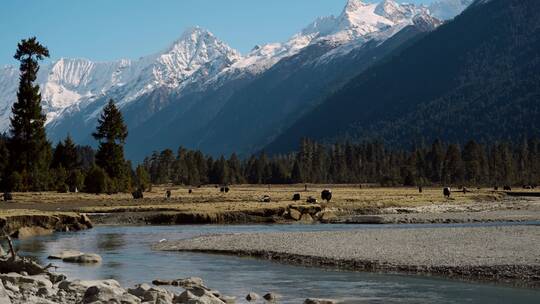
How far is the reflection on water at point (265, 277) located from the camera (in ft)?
97.7

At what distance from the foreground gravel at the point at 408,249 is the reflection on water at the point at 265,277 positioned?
197 centimetres

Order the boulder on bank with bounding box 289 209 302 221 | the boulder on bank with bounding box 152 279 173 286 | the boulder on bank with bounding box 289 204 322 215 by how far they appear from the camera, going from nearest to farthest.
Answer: the boulder on bank with bounding box 152 279 173 286 → the boulder on bank with bounding box 289 209 302 221 → the boulder on bank with bounding box 289 204 322 215

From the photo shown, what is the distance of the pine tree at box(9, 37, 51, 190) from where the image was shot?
96.9m

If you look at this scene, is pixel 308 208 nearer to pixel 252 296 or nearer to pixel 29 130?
pixel 29 130

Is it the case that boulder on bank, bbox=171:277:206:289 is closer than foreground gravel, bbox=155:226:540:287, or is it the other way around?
boulder on bank, bbox=171:277:206:289

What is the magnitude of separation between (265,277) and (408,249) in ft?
39.1

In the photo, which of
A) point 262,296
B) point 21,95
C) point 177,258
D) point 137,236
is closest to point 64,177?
point 21,95

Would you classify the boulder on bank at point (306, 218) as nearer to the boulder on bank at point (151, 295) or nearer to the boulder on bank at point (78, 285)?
the boulder on bank at point (78, 285)

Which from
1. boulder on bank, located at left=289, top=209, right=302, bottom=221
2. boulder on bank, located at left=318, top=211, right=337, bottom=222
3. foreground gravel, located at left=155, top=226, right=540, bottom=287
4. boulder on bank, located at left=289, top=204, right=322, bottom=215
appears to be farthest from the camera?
boulder on bank, located at left=289, top=204, right=322, bottom=215

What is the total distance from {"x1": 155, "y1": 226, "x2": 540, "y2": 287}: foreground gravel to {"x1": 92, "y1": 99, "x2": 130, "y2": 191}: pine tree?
59.0 meters

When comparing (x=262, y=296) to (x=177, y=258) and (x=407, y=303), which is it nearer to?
(x=407, y=303)

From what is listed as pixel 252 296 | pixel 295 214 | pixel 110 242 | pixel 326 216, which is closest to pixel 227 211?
pixel 295 214

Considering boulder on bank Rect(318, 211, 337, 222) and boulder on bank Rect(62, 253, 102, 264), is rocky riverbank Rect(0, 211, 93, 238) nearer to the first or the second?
boulder on bank Rect(62, 253, 102, 264)

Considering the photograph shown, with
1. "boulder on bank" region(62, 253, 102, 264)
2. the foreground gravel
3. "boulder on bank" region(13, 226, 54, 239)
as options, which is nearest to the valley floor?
"boulder on bank" region(13, 226, 54, 239)
